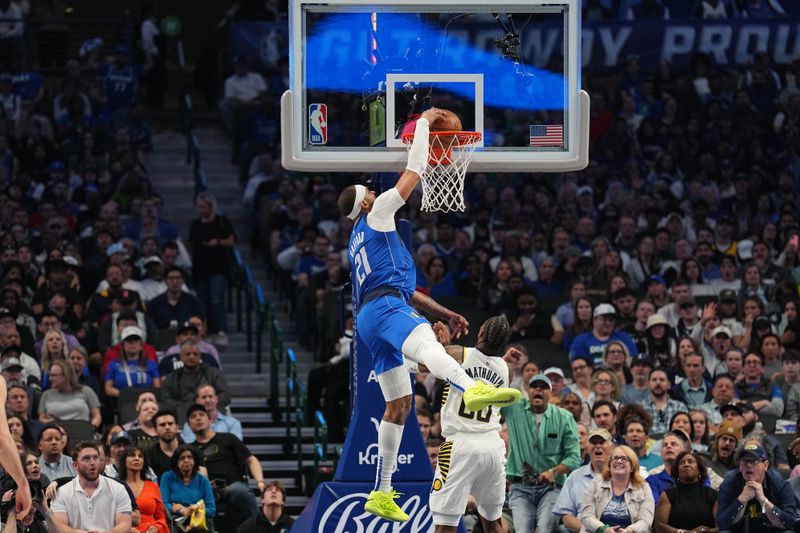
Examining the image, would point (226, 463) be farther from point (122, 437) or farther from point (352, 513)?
point (352, 513)

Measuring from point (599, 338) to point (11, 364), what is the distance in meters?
6.20

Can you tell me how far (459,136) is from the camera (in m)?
11.5

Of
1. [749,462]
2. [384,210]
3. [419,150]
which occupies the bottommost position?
[749,462]

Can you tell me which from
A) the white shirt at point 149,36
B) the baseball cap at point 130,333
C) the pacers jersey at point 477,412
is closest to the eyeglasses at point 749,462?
the pacers jersey at point 477,412

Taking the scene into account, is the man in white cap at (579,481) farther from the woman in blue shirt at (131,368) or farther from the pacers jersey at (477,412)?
the woman in blue shirt at (131,368)

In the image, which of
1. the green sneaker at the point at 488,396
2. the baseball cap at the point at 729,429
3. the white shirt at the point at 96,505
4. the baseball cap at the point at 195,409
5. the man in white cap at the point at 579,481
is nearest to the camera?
the green sneaker at the point at 488,396

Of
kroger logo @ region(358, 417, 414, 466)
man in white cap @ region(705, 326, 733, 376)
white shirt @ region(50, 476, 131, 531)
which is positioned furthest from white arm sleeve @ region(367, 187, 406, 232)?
man in white cap @ region(705, 326, 733, 376)

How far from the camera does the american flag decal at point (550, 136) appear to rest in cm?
1184

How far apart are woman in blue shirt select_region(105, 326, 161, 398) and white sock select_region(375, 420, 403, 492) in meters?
5.96

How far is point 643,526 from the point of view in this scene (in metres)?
13.9

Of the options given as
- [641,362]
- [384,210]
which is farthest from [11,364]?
[384,210]

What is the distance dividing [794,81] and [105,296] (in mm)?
11914

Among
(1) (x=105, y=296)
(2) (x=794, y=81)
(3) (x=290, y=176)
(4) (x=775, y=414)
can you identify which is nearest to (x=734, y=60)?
(2) (x=794, y=81)

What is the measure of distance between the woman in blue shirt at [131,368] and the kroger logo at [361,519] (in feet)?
15.8
